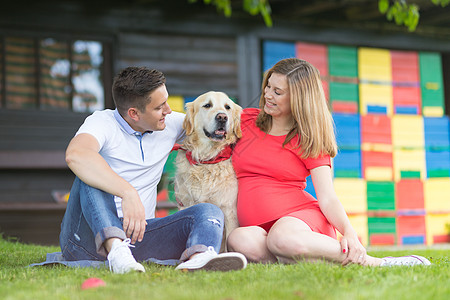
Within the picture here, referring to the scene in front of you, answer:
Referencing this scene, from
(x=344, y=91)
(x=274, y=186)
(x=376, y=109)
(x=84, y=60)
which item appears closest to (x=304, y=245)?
(x=274, y=186)

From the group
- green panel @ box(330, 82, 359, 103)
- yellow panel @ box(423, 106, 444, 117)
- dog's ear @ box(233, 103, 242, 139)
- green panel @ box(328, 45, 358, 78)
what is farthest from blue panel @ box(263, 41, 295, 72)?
dog's ear @ box(233, 103, 242, 139)

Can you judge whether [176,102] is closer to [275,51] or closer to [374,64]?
[275,51]

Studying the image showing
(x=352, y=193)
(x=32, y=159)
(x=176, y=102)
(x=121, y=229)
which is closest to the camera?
(x=121, y=229)

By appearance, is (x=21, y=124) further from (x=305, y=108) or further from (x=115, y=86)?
(x=305, y=108)

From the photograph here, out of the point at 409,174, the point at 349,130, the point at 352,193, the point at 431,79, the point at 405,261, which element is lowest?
the point at 352,193

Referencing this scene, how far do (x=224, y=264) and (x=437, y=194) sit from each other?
663 centimetres

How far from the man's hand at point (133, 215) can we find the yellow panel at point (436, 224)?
6.52 m

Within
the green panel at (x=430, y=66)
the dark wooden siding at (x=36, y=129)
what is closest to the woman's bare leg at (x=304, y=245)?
the dark wooden siding at (x=36, y=129)

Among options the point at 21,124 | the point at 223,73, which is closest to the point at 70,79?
the point at 21,124

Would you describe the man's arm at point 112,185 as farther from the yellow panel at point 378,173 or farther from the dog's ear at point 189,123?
the yellow panel at point 378,173

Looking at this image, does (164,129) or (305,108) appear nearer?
(305,108)

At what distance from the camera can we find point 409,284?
201 cm

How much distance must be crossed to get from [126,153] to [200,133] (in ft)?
1.94

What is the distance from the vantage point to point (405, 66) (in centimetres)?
807
